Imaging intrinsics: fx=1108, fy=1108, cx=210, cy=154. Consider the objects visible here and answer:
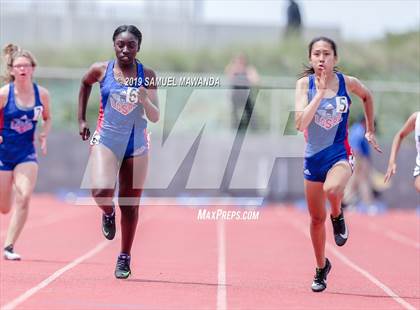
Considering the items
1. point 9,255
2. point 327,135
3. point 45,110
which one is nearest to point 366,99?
point 327,135

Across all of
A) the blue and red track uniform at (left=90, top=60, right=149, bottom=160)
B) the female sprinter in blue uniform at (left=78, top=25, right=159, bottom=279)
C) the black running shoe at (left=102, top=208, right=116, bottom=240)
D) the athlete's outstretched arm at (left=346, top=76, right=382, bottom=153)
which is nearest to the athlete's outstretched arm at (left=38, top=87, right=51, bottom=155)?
the female sprinter in blue uniform at (left=78, top=25, right=159, bottom=279)

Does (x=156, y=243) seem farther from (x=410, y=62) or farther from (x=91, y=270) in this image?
(x=410, y=62)

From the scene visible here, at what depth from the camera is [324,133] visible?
389 inches

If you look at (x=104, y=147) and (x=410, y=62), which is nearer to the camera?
(x=104, y=147)

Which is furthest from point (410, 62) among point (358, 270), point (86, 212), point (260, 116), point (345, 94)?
point (345, 94)

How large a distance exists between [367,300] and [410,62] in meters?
21.7

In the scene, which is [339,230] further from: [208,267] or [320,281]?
[208,267]

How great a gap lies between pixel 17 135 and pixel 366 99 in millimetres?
4258

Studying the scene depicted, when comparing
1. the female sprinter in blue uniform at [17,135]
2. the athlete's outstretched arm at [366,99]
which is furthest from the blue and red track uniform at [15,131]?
the athlete's outstretched arm at [366,99]

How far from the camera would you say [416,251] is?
1551cm

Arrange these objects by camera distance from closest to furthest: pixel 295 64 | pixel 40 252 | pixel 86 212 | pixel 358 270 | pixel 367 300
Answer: pixel 367 300, pixel 358 270, pixel 40 252, pixel 86 212, pixel 295 64

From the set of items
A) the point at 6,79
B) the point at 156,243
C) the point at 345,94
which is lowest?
the point at 156,243

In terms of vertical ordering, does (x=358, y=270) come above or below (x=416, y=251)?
above

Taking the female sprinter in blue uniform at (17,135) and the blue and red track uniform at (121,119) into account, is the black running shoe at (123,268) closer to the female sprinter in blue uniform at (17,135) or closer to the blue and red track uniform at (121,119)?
the blue and red track uniform at (121,119)
